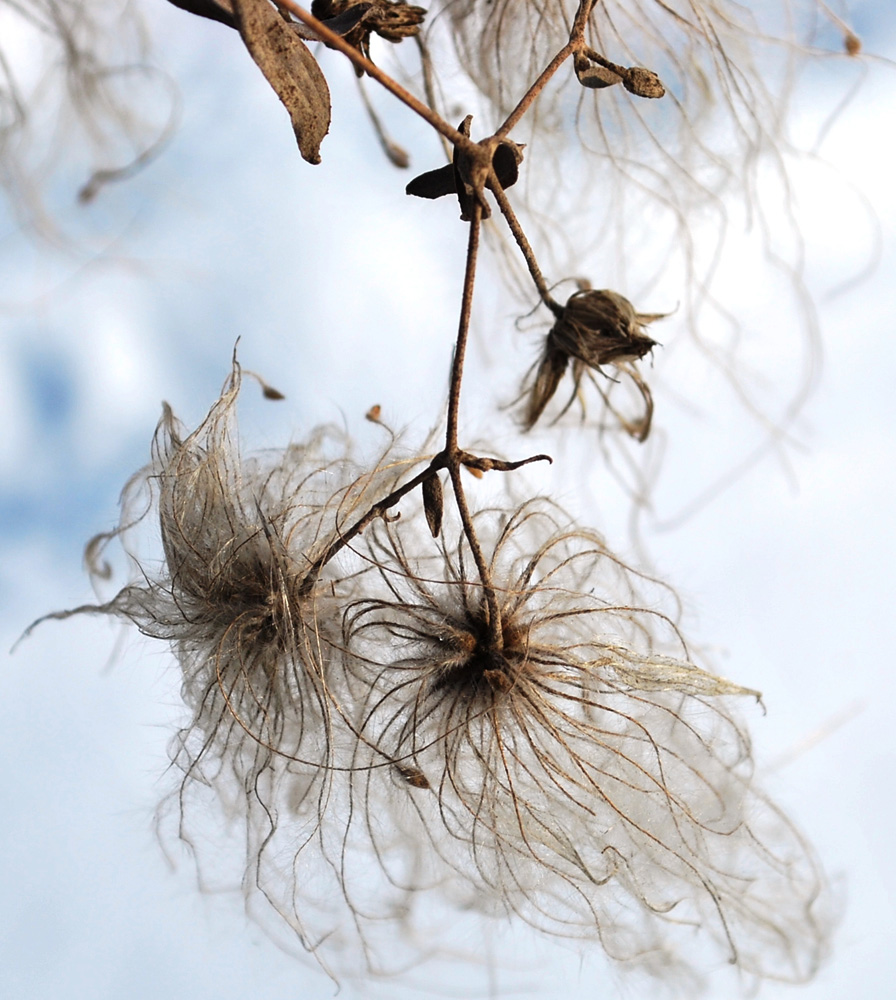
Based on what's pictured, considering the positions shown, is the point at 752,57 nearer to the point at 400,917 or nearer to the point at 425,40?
the point at 425,40

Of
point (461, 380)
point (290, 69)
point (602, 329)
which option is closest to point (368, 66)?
point (290, 69)

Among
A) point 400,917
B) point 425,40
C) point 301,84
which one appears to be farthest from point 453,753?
point 425,40

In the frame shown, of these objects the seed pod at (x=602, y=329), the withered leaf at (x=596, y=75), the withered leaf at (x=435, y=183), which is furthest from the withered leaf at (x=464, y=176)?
the seed pod at (x=602, y=329)

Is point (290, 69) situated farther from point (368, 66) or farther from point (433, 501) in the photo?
point (433, 501)

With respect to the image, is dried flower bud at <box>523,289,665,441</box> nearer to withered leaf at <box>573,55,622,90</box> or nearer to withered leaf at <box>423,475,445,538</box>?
withered leaf at <box>573,55,622,90</box>

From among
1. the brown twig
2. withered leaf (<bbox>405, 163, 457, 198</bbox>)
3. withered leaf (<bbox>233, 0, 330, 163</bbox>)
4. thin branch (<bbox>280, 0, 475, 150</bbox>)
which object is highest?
the brown twig

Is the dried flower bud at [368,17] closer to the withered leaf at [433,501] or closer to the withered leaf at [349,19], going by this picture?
the withered leaf at [349,19]

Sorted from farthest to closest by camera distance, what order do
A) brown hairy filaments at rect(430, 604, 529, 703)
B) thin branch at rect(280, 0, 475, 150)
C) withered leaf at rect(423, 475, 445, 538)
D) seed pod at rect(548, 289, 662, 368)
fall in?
seed pod at rect(548, 289, 662, 368), brown hairy filaments at rect(430, 604, 529, 703), withered leaf at rect(423, 475, 445, 538), thin branch at rect(280, 0, 475, 150)

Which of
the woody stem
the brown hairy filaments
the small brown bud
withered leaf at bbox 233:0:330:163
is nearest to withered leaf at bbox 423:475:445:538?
the woody stem
